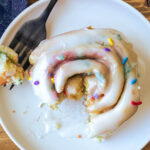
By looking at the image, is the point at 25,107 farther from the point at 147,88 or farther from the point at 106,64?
the point at 147,88

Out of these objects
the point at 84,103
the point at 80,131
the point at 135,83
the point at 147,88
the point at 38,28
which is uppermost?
the point at 38,28

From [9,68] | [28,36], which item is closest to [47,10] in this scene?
[28,36]

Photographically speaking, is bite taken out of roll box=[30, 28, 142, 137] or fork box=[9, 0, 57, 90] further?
fork box=[9, 0, 57, 90]

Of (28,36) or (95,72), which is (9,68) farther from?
(95,72)

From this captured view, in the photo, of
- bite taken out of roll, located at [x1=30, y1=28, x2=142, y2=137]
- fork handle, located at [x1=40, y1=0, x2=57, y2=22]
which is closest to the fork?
fork handle, located at [x1=40, y1=0, x2=57, y2=22]

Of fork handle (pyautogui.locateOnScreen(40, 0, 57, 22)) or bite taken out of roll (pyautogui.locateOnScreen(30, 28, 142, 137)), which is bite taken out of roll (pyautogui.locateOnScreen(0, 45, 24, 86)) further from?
fork handle (pyautogui.locateOnScreen(40, 0, 57, 22))

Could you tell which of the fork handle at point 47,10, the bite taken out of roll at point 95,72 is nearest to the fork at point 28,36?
the fork handle at point 47,10

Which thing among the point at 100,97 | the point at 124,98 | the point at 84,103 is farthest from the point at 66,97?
the point at 124,98
